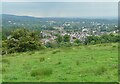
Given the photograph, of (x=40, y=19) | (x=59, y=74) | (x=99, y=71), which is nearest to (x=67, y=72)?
(x=59, y=74)

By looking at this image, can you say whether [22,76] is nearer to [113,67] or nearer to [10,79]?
[10,79]

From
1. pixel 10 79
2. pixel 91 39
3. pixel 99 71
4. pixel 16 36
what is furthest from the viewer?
pixel 91 39

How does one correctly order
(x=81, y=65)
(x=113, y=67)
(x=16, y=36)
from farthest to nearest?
1. (x=16, y=36)
2. (x=81, y=65)
3. (x=113, y=67)

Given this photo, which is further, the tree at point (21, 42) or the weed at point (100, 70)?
the tree at point (21, 42)

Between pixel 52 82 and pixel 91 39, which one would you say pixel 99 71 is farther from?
pixel 91 39

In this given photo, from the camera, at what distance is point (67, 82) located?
965 centimetres

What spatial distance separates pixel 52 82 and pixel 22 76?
169 centimetres

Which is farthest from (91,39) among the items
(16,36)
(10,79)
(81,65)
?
(10,79)

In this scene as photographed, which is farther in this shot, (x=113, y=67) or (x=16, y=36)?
(x=16, y=36)

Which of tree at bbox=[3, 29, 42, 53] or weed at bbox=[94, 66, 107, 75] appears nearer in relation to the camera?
weed at bbox=[94, 66, 107, 75]

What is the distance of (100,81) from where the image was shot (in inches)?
376

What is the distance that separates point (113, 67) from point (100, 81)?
258cm

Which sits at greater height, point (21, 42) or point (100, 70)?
point (100, 70)

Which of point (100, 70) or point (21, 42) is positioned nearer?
point (100, 70)
